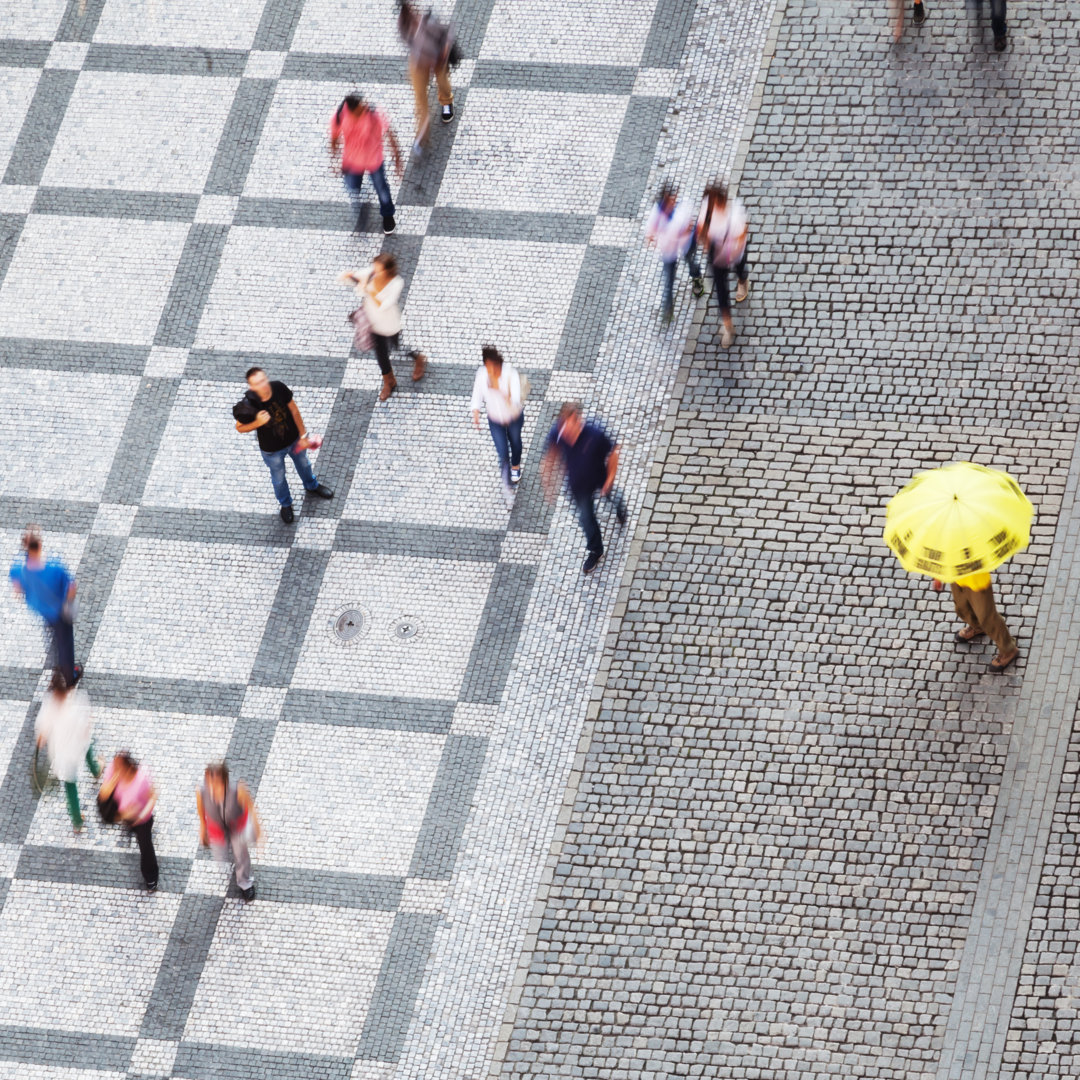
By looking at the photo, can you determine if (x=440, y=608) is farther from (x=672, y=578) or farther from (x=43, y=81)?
(x=43, y=81)

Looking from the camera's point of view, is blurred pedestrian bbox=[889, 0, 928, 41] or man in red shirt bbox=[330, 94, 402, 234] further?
blurred pedestrian bbox=[889, 0, 928, 41]

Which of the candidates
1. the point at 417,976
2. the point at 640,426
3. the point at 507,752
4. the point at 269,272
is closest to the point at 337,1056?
the point at 417,976

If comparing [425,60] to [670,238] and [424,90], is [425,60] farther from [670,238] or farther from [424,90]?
[670,238]

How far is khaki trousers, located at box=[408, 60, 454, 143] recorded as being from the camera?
47.7 feet

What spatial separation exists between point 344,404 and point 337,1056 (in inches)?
206

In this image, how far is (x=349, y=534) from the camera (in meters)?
13.0

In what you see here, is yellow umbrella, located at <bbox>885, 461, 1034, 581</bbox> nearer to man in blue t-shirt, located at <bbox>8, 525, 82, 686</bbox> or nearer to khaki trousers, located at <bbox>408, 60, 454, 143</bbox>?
man in blue t-shirt, located at <bbox>8, 525, 82, 686</bbox>

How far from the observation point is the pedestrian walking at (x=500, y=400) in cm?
1225

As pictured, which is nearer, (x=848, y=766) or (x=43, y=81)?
(x=848, y=766)

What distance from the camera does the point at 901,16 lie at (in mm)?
14672

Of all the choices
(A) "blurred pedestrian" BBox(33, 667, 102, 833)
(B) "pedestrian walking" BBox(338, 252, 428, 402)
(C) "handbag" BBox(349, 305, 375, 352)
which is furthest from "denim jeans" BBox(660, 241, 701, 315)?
(A) "blurred pedestrian" BBox(33, 667, 102, 833)

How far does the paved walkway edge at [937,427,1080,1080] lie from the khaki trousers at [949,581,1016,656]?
302 mm

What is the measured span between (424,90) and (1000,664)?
6.99 metres

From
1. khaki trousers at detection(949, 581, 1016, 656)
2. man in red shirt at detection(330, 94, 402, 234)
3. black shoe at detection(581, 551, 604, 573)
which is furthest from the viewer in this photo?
man in red shirt at detection(330, 94, 402, 234)
